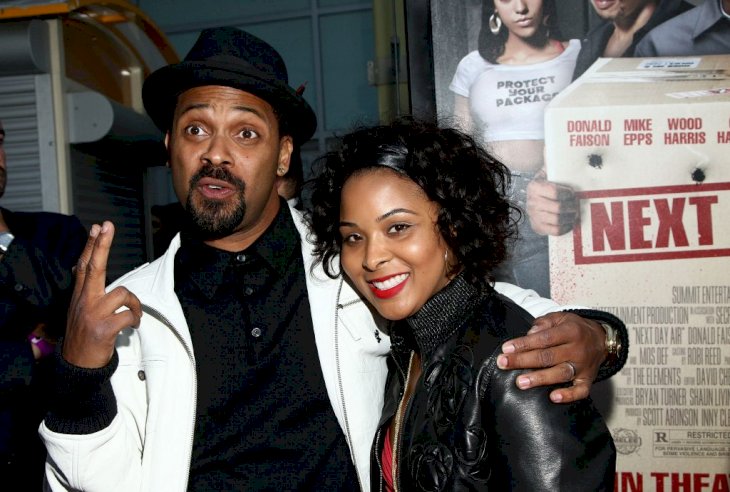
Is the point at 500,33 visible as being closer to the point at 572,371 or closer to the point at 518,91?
the point at 518,91

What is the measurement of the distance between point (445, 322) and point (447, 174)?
354 mm

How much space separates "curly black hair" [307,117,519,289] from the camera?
152 centimetres

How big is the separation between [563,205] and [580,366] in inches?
33.0

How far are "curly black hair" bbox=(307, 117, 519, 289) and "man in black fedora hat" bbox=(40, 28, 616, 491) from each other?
0.76ft

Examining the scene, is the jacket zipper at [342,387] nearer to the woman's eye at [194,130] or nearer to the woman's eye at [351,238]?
the woman's eye at [351,238]

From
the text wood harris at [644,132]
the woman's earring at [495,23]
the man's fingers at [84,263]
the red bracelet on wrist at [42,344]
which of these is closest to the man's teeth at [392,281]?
the man's fingers at [84,263]

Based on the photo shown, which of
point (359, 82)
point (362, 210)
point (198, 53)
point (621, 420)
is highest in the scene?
point (359, 82)

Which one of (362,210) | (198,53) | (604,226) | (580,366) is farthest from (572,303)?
(198,53)

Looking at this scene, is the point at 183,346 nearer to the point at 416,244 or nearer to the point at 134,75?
the point at 416,244

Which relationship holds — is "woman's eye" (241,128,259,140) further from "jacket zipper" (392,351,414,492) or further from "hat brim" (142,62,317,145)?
"jacket zipper" (392,351,414,492)

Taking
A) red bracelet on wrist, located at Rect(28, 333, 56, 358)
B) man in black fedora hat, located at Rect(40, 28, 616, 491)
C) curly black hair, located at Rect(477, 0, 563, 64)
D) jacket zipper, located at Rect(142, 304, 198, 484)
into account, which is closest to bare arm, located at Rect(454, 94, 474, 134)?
curly black hair, located at Rect(477, 0, 563, 64)

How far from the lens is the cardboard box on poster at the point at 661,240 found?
2.03m

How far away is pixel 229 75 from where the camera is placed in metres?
1.81

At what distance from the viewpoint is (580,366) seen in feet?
4.50
